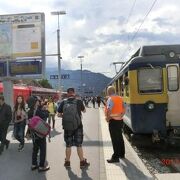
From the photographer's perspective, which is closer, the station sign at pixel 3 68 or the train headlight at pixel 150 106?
the train headlight at pixel 150 106

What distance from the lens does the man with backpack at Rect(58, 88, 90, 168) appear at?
9.99 meters

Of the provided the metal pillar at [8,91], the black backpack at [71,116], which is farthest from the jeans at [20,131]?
the metal pillar at [8,91]

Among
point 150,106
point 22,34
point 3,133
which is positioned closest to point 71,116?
point 150,106

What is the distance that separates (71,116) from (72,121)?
11 centimetres

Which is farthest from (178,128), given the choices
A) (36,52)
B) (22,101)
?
(36,52)

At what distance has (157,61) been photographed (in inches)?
493

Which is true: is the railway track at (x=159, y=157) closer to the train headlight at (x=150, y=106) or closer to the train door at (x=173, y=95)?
the train door at (x=173, y=95)

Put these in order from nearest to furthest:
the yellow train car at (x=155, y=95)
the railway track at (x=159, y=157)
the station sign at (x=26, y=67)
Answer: the railway track at (x=159, y=157)
the yellow train car at (x=155, y=95)
the station sign at (x=26, y=67)

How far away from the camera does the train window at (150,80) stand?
1248 centimetres

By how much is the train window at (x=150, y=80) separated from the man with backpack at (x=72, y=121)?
275 centimetres

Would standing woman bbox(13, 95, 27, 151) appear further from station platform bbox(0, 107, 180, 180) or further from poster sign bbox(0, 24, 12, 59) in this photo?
poster sign bbox(0, 24, 12, 59)

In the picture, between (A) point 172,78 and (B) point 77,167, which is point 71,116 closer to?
(B) point 77,167

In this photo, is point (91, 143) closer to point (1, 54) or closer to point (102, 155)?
point (102, 155)

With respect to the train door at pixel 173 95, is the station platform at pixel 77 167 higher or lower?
lower
